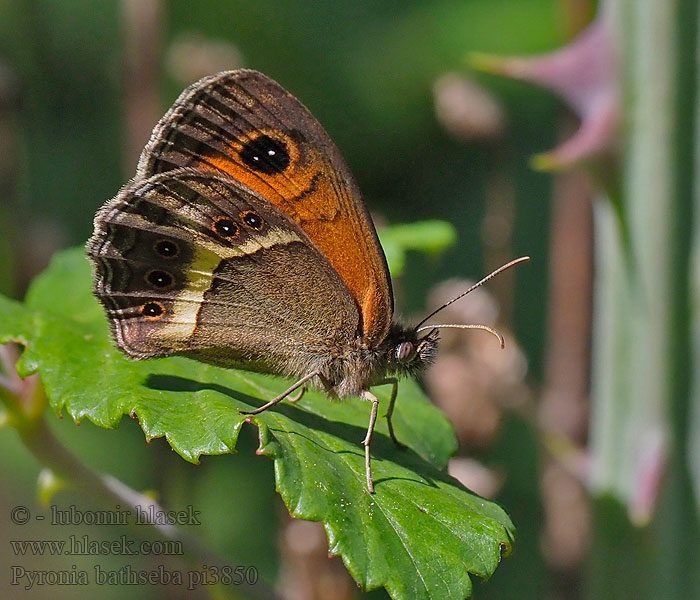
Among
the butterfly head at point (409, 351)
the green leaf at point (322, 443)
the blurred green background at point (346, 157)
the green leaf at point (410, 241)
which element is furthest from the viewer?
the blurred green background at point (346, 157)

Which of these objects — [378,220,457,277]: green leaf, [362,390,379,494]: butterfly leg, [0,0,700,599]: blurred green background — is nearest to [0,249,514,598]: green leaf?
[362,390,379,494]: butterfly leg

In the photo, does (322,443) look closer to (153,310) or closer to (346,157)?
(153,310)

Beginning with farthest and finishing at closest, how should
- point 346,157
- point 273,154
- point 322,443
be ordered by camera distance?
point 346,157 → point 273,154 → point 322,443

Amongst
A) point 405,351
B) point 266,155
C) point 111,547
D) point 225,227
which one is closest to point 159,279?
point 225,227

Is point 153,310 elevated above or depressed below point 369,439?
above

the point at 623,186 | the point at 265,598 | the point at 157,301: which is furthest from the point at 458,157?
the point at 265,598

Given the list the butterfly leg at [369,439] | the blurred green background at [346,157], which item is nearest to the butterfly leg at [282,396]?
the butterfly leg at [369,439]

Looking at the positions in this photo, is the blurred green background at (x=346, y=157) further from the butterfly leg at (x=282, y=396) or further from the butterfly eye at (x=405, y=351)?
the butterfly leg at (x=282, y=396)

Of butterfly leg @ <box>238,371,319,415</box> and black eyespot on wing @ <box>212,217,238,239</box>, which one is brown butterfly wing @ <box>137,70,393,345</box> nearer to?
black eyespot on wing @ <box>212,217,238,239</box>
